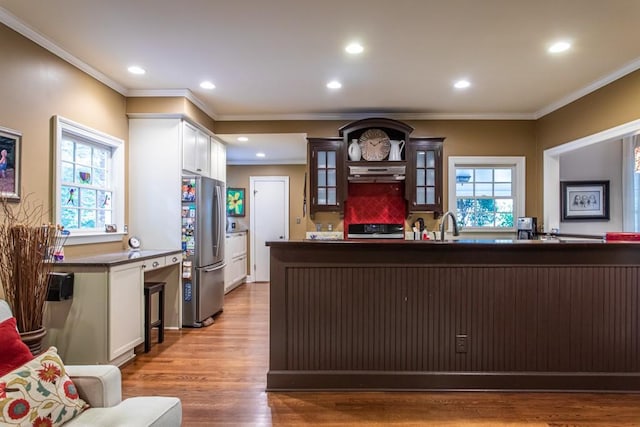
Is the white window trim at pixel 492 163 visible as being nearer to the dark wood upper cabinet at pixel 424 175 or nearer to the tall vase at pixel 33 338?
the dark wood upper cabinet at pixel 424 175

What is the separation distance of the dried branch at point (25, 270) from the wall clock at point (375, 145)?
3.57 metres

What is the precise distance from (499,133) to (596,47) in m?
2.06

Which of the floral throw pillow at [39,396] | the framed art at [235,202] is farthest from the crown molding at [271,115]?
the floral throw pillow at [39,396]

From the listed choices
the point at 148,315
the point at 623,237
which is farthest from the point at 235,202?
the point at 623,237

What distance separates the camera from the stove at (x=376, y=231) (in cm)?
506

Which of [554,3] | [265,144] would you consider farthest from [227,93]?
[554,3]

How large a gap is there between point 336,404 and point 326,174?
3.14m

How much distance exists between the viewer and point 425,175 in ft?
16.0

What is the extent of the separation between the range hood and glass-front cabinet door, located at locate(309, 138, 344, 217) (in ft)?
0.66

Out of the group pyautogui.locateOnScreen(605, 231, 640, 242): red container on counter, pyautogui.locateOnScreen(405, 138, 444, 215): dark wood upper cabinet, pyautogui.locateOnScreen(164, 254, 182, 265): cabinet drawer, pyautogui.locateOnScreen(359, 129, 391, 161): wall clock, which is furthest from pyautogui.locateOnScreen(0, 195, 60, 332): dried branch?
pyautogui.locateOnScreen(605, 231, 640, 242): red container on counter

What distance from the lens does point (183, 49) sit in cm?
305

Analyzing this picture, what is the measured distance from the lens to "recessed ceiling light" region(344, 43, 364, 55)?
9.72 feet

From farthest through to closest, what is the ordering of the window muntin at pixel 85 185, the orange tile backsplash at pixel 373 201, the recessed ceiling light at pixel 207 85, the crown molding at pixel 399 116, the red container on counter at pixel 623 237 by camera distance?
the orange tile backsplash at pixel 373 201 → the crown molding at pixel 399 116 → the recessed ceiling light at pixel 207 85 → the window muntin at pixel 85 185 → the red container on counter at pixel 623 237

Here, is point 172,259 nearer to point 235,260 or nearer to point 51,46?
point 51,46
